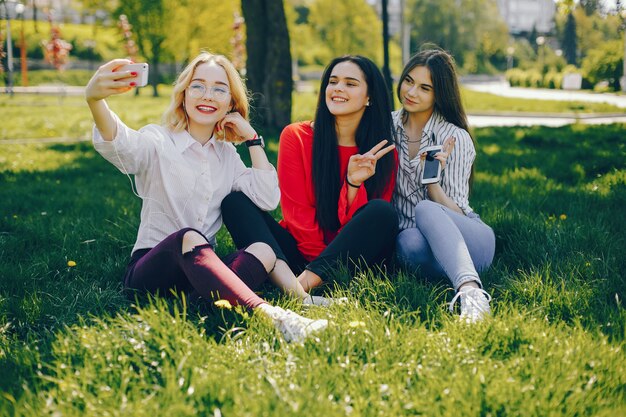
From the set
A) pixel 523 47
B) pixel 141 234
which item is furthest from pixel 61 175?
pixel 523 47

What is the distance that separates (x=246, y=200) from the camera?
344cm

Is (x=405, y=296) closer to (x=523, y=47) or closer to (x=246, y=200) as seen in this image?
(x=246, y=200)

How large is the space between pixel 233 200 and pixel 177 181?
33 cm

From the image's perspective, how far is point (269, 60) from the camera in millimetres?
9133

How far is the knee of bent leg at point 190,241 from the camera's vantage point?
2916mm

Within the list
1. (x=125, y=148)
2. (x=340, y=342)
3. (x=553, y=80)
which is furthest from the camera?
(x=553, y=80)

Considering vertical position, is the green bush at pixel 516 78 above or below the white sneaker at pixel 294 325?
above

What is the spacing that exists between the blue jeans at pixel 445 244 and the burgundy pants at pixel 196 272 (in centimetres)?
82

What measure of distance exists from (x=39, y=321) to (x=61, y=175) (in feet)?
14.6

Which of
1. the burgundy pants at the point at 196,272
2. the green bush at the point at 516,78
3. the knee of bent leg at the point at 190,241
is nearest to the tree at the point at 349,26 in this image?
the green bush at the point at 516,78

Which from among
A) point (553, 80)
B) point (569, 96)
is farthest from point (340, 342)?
point (553, 80)

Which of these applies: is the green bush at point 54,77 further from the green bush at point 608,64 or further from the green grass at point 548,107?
the green bush at point 608,64

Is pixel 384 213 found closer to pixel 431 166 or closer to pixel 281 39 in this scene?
pixel 431 166

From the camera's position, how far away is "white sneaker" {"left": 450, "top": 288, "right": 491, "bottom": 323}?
2.76 metres
